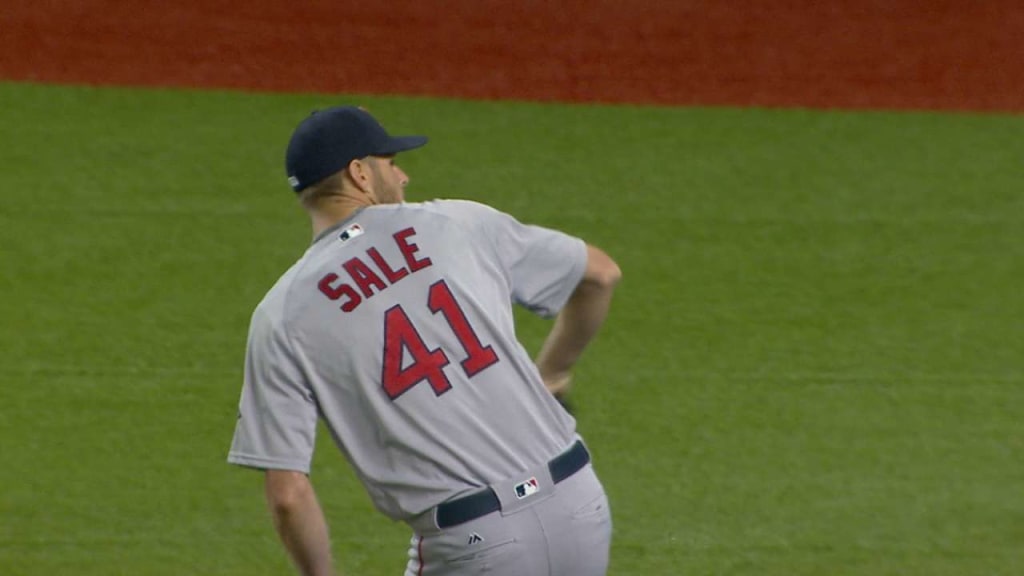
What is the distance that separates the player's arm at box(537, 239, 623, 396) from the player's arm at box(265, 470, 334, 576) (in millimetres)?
635

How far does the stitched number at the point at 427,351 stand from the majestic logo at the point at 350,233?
0.18 meters

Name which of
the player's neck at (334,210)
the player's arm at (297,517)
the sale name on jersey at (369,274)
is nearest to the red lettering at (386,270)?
the sale name on jersey at (369,274)

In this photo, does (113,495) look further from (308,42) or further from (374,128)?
(308,42)

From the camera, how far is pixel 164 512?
18.8 ft

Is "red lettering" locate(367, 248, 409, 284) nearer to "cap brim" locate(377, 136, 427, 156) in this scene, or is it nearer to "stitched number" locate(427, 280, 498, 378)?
"stitched number" locate(427, 280, 498, 378)

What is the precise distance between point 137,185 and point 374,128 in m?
5.75

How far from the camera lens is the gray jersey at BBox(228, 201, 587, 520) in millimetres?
3131

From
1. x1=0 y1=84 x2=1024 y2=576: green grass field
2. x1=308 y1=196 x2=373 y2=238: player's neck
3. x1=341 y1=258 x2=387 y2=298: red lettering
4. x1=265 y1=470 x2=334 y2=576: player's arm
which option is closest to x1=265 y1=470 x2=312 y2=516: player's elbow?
x1=265 y1=470 x2=334 y2=576: player's arm

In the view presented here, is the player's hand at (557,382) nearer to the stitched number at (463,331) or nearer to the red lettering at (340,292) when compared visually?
the stitched number at (463,331)

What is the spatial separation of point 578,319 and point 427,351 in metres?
0.45

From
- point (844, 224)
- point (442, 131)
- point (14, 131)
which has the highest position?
point (14, 131)

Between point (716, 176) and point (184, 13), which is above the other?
point (184, 13)

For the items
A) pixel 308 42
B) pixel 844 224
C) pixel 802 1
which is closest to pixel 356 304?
pixel 844 224

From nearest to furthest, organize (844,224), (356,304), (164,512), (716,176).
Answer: (356,304), (164,512), (844,224), (716,176)
